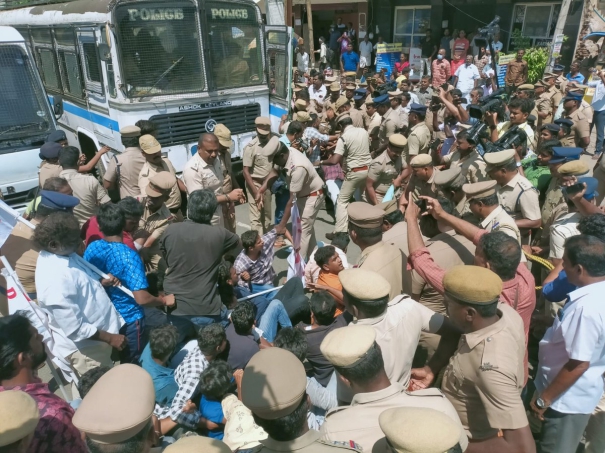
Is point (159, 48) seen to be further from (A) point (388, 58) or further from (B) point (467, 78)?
(A) point (388, 58)

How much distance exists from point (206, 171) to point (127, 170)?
3.11 feet

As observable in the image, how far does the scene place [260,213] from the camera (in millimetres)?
6523

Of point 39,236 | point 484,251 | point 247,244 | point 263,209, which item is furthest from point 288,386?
point 263,209

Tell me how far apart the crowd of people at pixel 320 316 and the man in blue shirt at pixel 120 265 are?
0.05 ft

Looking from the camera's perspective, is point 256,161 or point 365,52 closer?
point 256,161

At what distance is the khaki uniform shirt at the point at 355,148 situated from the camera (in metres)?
6.40

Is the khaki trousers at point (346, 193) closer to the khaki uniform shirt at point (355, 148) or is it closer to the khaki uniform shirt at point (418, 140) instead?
the khaki uniform shirt at point (355, 148)

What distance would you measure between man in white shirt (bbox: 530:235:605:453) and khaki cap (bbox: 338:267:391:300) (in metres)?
1.03

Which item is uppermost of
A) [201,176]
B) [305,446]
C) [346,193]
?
[305,446]

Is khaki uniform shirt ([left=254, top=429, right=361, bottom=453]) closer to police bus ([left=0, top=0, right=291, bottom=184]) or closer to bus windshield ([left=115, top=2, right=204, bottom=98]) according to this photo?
police bus ([left=0, top=0, right=291, bottom=184])

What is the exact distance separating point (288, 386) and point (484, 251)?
153cm

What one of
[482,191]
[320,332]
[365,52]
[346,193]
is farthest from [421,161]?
[365,52]

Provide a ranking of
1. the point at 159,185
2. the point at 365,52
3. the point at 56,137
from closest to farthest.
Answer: the point at 159,185 < the point at 56,137 < the point at 365,52

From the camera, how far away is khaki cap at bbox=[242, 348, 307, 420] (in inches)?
69.7
